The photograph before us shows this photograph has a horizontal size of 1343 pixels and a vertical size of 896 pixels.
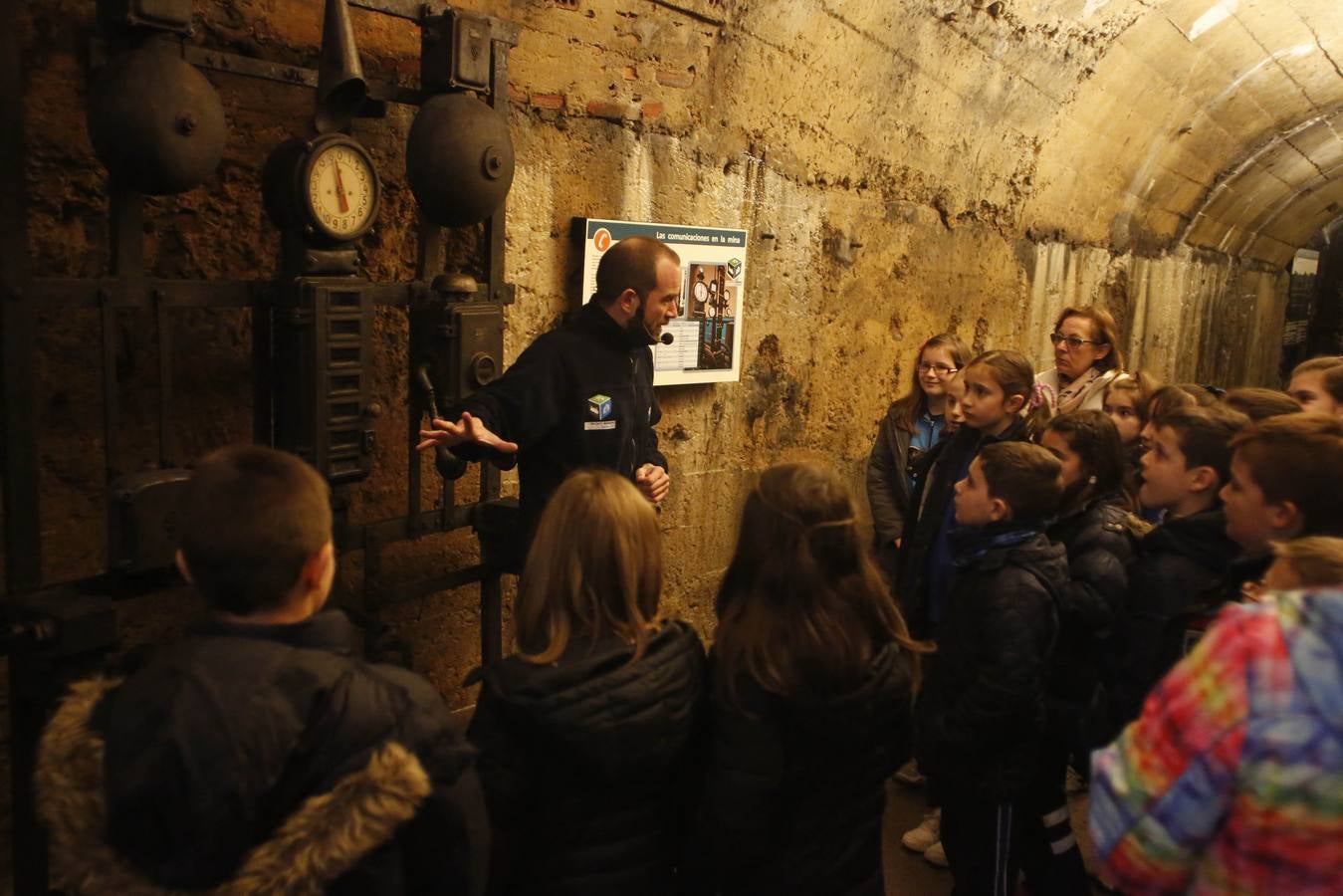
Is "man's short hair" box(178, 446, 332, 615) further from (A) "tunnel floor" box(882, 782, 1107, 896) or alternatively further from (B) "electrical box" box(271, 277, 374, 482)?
(A) "tunnel floor" box(882, 782, 1107, 896)

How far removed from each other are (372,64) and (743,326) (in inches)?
83.9

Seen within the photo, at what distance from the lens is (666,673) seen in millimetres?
1965

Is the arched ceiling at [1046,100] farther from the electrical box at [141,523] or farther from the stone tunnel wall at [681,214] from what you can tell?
the electrical box at [141,523]

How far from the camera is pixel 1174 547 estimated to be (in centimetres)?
271

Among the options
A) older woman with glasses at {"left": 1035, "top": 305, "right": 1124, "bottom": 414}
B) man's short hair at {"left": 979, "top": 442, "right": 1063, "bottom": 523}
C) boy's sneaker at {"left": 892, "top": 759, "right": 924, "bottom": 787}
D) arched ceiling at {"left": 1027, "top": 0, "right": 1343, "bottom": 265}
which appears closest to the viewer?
man's short hair at {"left": 979, "top": 442, "right": 1063, "bottom": 523}

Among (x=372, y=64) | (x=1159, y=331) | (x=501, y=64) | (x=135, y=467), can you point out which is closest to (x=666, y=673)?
(x=135, y=467)

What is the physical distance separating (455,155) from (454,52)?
12.5 inches

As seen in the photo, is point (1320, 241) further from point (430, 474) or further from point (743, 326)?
point (430, 474)

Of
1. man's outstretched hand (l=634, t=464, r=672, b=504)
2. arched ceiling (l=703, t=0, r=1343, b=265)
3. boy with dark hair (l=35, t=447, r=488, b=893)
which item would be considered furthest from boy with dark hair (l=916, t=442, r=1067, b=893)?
arched ceiling (l=703, t=0, r=1343, b=265)

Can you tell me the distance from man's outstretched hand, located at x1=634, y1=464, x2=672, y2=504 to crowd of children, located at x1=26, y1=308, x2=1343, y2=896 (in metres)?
0.96

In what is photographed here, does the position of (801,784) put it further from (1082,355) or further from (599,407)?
(1082,355)

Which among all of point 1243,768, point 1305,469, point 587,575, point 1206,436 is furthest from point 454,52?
point 1243,768

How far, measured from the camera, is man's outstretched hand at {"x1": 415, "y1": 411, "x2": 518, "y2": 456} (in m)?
2.88

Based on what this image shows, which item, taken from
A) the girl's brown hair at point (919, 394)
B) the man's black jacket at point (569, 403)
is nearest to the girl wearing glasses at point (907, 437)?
the girl's brown hair at point (919, 394)
